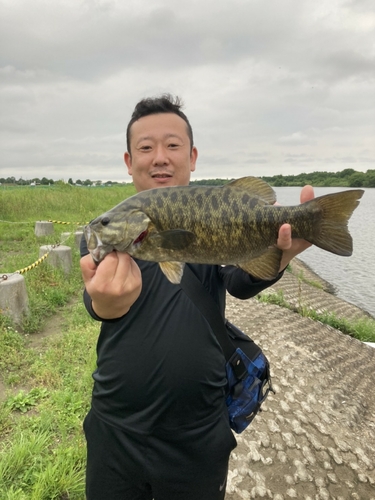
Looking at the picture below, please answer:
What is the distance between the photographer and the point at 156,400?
7.27ft

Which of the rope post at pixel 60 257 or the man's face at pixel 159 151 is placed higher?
the man's face at pixel 159 151

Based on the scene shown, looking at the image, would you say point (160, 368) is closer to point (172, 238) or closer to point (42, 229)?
point (172, 238)

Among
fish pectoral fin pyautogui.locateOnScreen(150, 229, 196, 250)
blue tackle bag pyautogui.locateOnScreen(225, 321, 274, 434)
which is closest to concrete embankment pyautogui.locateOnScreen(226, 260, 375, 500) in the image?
blue tackle bag pyautogui.locateOnScreen(225, 321, 274, 434)

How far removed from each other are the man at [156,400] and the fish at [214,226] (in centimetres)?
11

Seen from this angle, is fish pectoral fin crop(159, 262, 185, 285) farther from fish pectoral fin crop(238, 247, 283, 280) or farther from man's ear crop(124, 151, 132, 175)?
man's ear crop(124, 151, 132, 175)

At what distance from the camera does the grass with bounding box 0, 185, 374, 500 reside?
3.31m

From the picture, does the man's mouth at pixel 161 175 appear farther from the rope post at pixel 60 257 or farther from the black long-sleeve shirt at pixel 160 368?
the rope post at pixel 60 257

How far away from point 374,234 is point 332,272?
8.29 m

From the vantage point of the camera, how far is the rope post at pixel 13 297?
634cm

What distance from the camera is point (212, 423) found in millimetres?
2273

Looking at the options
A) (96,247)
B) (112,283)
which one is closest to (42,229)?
(96,247)

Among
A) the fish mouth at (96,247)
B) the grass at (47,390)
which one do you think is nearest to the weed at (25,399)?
the grass at (47,390)

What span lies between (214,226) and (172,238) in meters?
0.28

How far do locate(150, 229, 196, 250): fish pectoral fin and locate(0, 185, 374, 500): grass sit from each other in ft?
8.00
